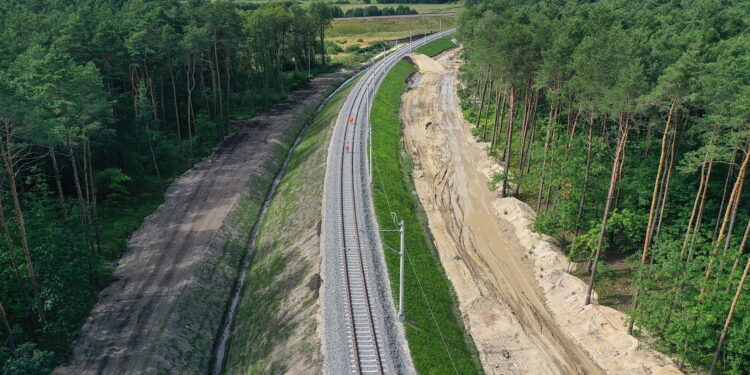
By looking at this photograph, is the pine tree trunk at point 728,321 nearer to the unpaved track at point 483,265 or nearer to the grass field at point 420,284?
the unpaved track at point 483,265

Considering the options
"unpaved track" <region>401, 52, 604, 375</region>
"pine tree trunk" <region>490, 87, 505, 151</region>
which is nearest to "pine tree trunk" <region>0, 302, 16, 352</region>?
"unpaved track" <region>401, 52, 604, 375</region>

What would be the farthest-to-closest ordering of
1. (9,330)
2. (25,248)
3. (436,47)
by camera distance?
(436,47) → (25,248) → (9,330)

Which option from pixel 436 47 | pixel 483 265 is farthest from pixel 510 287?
pixel 436 47

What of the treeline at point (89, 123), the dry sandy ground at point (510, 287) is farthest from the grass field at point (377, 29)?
the dry sandy ground at point (510, 287)

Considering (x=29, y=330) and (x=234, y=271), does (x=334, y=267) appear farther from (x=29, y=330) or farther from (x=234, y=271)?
(x=29, y=330)

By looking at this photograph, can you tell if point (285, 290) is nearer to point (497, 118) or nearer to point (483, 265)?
point (483, 265)

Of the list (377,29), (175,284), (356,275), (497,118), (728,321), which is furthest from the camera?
(377,29)

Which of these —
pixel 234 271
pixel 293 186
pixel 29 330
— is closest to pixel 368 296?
pixel 234 271
